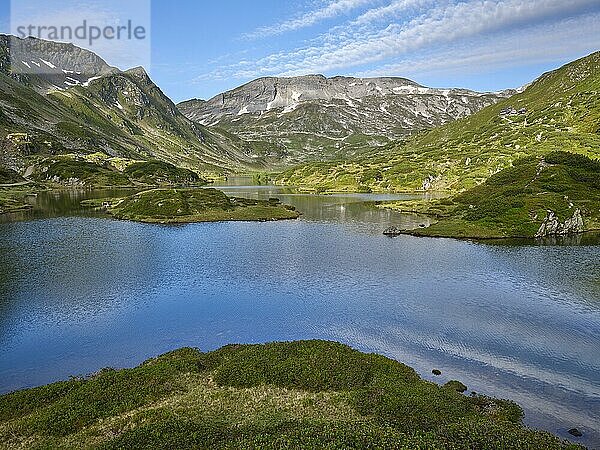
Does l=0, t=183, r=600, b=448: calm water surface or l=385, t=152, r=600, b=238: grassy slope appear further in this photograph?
l=385, t=152, r=600, b=238: grassy slope

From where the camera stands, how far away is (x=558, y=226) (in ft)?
424

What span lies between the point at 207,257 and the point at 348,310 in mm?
46730

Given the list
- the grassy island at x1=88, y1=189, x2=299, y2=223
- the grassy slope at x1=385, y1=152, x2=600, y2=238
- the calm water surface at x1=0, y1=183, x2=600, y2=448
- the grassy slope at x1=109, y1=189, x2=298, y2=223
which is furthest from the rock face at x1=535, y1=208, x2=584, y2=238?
the grassy island at x1=88, y1=189, x2=299, y2=223

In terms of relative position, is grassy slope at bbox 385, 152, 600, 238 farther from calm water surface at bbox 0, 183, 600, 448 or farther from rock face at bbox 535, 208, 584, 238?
calm water surface at bbox 0, 183, 600, 448

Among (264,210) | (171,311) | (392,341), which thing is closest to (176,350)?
(171,311)

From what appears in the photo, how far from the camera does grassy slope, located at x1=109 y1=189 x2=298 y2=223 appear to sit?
164 meters

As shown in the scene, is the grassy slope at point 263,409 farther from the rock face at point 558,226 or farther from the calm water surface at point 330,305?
the rock face at point 558,226

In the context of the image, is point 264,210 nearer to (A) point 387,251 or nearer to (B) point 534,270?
(A) point 387,251

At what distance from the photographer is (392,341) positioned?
5722 cm

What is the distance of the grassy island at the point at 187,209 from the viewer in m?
164

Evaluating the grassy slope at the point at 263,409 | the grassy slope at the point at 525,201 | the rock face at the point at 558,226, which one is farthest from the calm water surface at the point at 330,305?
the grassy slope at the point at 525,201

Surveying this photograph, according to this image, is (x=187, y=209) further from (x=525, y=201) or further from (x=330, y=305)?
(x=525, y=201)

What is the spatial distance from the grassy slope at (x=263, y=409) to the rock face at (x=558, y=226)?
101 meters

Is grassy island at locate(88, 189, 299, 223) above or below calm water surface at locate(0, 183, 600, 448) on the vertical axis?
above
